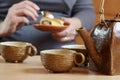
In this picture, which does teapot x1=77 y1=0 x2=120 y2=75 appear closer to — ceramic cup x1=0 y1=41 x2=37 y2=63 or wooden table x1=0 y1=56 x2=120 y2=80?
wooden table x1=0 y1=56 x2=120 y2=80

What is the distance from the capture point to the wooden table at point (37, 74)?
0.72 metres

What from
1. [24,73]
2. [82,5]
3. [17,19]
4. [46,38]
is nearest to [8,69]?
[24,73]

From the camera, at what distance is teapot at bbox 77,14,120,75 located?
0.79 metres

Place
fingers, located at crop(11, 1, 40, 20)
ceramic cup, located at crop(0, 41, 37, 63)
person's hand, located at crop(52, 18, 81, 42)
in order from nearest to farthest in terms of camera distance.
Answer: ceramic cup, located at crop(0, 41, 37, 63) < fingers, located at crop(11, 1, 40, 20) < person's hand, located at crop(52, 18, 81, 42)

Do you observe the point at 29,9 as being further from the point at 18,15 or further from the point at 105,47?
the point at 105,47

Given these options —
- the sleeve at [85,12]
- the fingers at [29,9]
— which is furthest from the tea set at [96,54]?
the sleeve at [85,12]

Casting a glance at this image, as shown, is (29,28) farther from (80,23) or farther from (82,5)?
(82,5)

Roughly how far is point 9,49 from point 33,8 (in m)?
0.24

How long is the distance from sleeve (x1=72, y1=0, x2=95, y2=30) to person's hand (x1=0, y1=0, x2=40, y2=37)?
1.13ft

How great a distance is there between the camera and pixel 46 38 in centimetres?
132

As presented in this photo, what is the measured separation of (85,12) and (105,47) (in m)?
0.71

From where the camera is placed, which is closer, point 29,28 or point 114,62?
point 114,62

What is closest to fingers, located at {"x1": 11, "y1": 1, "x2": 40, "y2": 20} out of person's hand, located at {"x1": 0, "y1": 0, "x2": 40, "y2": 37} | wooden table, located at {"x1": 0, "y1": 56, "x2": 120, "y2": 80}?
person's hand, located at {"x1": 0, "y1": 0, "x2": 40, "y2": 37}

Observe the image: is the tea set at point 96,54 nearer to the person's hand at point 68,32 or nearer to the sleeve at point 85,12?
the person's hand at point 68,32
